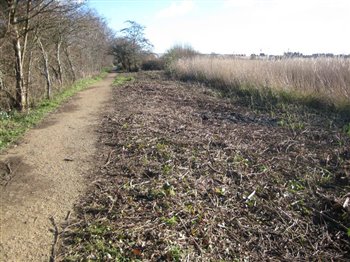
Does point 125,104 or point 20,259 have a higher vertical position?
point 125,104

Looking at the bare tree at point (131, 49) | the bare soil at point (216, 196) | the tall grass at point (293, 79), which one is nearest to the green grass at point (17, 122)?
the bare soil at point (216, 196)

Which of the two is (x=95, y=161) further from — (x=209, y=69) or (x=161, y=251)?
(x=209, y=69)

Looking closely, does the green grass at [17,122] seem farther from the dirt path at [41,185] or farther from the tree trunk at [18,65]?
the tree trunk at [18,65]

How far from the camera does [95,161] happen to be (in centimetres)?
450

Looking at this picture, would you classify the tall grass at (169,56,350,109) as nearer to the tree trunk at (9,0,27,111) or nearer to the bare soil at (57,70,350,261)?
the bare soil at (57,70,350,261)

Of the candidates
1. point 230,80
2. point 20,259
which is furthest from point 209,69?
point 20,259

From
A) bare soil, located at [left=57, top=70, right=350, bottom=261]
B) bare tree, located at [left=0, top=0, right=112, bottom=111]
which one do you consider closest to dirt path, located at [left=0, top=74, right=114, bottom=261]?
bare soil, located at [left=57, top=70, right=350, bottom=261]

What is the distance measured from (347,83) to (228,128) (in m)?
3.92

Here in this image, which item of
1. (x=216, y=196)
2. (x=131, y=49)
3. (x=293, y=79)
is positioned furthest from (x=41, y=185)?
(x=131, y=49)

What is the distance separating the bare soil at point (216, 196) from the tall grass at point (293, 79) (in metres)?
1.79

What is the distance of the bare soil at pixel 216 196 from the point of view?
2602 mm

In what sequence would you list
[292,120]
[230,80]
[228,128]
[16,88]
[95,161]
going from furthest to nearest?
1. [230,80]
2. [16,88]
3. [292,120]
4. [228,128]
5. [95,161]

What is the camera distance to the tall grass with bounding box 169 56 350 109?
763 cm

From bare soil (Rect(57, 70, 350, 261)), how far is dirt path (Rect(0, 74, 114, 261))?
218 millimetres
